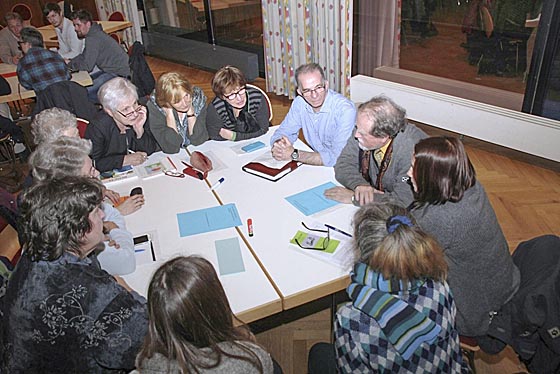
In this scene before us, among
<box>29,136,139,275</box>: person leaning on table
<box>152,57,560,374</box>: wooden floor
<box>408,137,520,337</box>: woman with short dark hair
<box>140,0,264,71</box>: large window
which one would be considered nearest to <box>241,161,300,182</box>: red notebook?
<box>29,136,139,275</box>: person leaning on table

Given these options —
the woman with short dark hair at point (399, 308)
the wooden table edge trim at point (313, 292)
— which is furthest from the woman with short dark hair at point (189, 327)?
the wooden table edge trim at point (313, 292)

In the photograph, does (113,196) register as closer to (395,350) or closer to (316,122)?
(316,122)

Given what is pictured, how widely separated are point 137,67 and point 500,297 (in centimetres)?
395

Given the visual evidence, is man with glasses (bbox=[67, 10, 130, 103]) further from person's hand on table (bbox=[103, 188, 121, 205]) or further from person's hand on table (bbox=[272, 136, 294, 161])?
person's hand on table (bbox=[272, 136, 294, 161])

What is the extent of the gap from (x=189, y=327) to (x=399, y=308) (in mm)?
631

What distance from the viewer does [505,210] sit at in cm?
348

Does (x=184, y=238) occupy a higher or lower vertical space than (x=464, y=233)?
lower

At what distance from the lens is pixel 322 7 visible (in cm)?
505

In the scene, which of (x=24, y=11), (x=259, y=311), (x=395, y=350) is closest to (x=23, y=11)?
(x=24, y=11)

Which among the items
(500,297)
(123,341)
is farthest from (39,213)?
(500,297)

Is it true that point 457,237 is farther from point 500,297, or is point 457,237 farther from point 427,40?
point 427,40

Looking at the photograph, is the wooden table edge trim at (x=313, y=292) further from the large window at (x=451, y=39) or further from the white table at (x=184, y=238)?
the large window at (x=451, y=39)

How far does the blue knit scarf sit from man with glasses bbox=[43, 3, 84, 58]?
566 centimetres

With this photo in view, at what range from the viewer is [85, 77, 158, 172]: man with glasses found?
9.48ft
